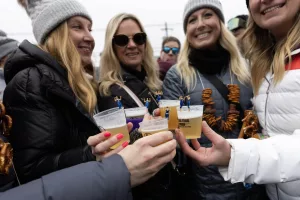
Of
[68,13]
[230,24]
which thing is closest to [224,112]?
[68,13]

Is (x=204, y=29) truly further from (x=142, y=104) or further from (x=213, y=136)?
(x=213, y=136)

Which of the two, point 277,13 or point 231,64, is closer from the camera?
point 277,13

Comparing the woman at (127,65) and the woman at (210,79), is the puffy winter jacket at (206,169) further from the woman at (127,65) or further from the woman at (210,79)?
the woman at (127,65)

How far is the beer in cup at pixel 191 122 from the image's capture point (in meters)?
1.70

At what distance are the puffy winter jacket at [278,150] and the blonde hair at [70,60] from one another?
3.93 ft

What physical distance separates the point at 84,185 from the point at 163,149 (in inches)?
15.9

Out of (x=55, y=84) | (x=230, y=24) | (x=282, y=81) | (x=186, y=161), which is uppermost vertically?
(x=230, y=24)

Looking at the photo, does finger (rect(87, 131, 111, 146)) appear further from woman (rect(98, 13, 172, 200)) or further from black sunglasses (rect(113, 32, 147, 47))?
black sunglasses (rect(113, 32, 147, 47))

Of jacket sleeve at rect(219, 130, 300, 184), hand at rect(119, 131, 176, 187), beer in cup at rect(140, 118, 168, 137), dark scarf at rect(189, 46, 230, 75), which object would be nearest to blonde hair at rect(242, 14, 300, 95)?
dark scarf at rect(189, 46, 230, 75)

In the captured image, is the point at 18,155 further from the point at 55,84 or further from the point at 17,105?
the point at 55,84

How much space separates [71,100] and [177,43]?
4.92 metres

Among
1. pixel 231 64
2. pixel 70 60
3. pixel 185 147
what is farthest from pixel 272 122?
pixel 70 60

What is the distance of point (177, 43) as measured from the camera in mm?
6152

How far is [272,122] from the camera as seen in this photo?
1.68 metres
